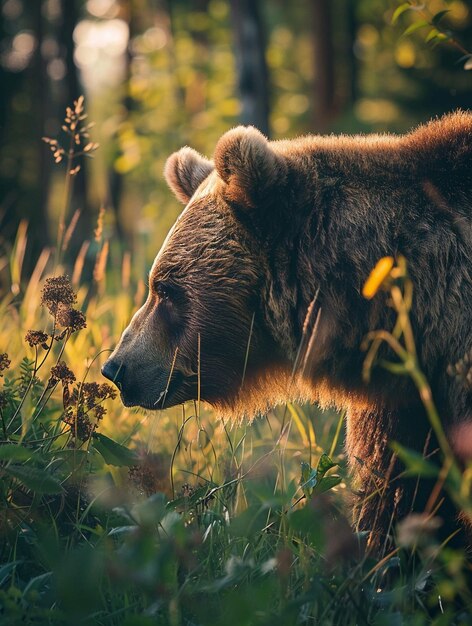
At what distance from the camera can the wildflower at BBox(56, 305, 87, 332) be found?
3150mm

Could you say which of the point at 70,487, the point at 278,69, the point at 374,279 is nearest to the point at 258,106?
the point at 70,487

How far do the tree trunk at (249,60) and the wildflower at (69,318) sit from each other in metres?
5.70

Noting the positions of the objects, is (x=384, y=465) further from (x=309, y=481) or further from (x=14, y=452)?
(x=14, y=452)

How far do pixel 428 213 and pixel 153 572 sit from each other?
193 cm

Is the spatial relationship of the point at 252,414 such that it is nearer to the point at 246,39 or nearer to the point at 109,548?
the point at 109,548

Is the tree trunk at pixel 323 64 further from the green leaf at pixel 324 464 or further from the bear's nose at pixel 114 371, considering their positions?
the green leaf at pixel 324 464

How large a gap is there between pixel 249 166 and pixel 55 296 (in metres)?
0.94

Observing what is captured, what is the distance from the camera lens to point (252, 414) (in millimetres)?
3883

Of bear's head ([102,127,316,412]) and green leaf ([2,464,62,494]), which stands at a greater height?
bear's head ([102,127,316,412])

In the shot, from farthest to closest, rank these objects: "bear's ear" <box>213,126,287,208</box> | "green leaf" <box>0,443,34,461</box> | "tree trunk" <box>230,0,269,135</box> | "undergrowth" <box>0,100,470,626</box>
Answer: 1. "tree trunk" <box>230,0,269,135</box>
2. "bear's ear" <box>213,126,287,208</box>
3. "green leaf" <box>0,443,34,461</box>
4. "undergrowth" <box>0,100,470,626</box>

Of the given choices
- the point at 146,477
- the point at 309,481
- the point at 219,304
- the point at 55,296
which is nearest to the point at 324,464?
the point at 309,481

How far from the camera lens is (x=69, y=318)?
316 centimetres

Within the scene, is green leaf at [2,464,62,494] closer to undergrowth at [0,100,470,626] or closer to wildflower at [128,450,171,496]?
undergrowth at [0,100,470,626]

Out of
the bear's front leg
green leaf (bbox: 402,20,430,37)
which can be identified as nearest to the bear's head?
the bear's front leg
